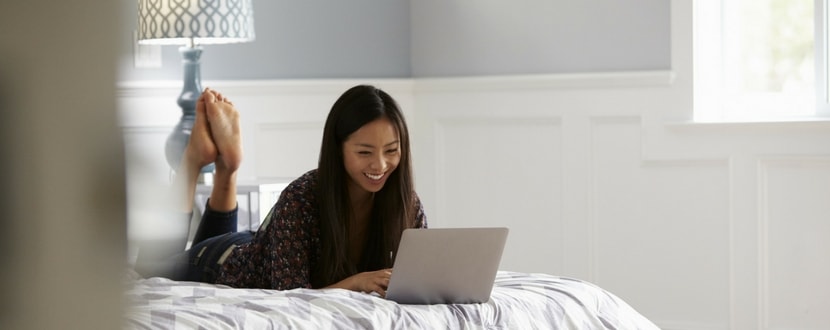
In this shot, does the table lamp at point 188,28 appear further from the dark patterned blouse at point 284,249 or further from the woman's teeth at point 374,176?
the woman's teeth at point 374,176

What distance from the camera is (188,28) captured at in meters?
3.22

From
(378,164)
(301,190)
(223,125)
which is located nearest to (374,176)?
(378,164)

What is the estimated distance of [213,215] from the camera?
112 inches

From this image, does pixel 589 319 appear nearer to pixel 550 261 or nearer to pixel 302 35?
pixel 550 261

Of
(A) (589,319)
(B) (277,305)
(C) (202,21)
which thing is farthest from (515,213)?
(B) (277,305)

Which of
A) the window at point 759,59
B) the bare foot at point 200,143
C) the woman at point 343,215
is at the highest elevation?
the window at point 759,59

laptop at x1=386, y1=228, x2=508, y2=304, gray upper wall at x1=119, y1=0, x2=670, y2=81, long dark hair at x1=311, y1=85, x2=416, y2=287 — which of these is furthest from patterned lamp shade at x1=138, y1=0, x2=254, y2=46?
laptop at x1=386, y1=228, x2=508, y2=304

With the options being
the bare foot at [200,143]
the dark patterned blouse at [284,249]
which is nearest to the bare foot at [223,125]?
the bare foot at [200,143]

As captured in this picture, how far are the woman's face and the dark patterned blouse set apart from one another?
98 millimetres

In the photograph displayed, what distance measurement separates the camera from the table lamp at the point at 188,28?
3.22 metres

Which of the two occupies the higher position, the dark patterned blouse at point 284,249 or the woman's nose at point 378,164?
the woman's nose at point 378,164

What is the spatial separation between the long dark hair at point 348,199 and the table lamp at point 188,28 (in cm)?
95

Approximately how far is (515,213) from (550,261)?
0.22m

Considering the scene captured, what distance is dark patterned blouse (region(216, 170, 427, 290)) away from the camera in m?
2.25
